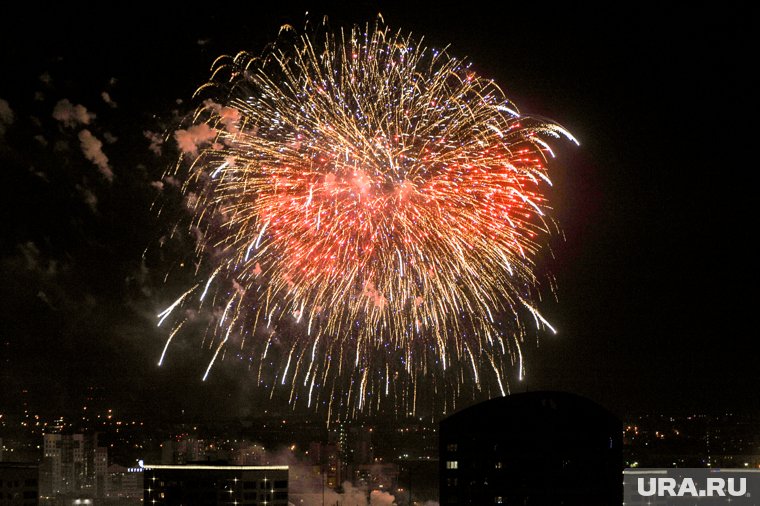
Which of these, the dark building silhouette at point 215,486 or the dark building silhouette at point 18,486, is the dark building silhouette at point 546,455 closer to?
the dark building silhouette at point 215,486

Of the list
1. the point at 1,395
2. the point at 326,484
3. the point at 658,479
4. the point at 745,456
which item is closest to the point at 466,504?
the point at 658,479

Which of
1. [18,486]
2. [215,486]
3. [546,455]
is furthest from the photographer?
[18,486]

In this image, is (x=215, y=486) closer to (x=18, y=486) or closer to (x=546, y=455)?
(x=18, y=486)

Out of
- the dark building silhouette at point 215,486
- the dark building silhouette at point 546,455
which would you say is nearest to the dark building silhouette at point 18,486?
the dark building silhouette at point 215,486

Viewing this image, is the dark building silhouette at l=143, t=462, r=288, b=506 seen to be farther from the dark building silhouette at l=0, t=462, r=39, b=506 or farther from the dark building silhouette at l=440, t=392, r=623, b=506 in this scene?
the dark building silhouette at l=440, t=392, r=623, b=506

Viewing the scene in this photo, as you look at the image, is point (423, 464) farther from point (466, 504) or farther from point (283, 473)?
point (466, 504)

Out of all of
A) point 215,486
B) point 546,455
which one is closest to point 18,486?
point 215,486

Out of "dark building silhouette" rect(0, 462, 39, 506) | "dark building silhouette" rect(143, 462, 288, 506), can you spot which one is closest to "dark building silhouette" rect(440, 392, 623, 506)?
"dark building silhouette" rect(143, 462, 288, 506)
